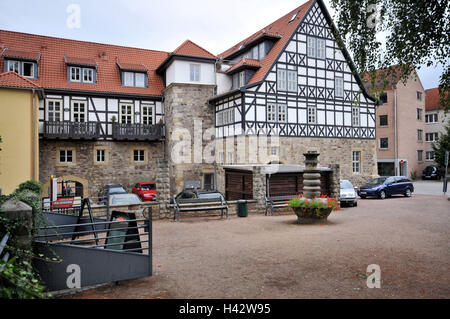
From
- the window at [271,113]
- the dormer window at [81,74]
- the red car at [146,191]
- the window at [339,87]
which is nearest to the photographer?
the red car at [146,191]

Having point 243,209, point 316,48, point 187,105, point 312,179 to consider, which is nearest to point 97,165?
point 187,105

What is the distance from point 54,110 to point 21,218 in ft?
61.6

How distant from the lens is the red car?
64.0 feet

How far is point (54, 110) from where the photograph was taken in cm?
2086

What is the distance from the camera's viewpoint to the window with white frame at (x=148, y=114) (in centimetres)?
2364

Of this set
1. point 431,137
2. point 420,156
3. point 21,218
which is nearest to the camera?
point 21,218

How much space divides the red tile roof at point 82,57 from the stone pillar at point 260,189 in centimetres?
1208

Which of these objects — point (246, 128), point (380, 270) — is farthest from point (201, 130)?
point (380, 270)

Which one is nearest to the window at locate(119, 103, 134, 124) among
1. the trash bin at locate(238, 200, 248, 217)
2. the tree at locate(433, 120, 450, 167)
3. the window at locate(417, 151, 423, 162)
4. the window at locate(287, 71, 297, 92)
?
the window at locate(287, 71, 297, 92)

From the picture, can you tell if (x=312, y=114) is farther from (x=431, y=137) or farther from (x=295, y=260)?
(x=431, y=137)

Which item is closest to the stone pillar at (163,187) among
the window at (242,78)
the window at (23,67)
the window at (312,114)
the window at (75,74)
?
the window at (242,78)

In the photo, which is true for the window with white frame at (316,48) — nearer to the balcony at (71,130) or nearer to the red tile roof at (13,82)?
the balcony at (71,130)

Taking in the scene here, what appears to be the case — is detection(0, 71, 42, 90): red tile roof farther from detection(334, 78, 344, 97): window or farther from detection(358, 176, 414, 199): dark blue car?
detection(358, 176, 414, 199): dark blue car
